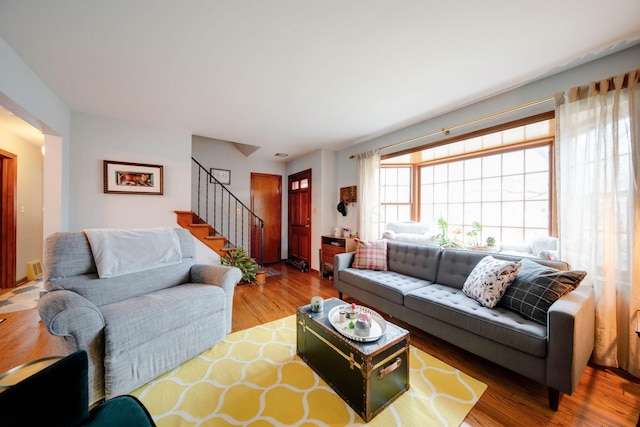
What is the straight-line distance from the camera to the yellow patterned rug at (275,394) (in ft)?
4.32

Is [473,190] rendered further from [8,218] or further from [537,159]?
[8,218]

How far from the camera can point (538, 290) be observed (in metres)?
1.65

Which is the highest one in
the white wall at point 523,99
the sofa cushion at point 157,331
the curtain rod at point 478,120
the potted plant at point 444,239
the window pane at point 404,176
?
the white wall at point 523,99

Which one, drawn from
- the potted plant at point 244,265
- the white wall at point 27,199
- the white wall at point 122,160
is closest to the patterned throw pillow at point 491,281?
the potted plant at point 244,265

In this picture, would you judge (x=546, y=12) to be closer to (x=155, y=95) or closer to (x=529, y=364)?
(x=529, y=364)

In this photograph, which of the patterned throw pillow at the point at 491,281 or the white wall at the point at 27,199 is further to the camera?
the white wall at the point at 27,199

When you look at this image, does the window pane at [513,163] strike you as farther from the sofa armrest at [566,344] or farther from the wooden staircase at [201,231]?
the wooden staircase at [201,231]

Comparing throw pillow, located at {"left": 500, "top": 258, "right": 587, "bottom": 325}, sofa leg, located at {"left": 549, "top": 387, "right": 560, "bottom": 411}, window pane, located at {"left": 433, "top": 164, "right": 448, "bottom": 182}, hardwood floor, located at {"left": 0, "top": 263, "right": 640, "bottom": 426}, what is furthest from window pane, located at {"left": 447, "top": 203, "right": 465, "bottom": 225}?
sofa leg, located at {"left": 549, "top": 387, "right": 560, "bottom": 411}

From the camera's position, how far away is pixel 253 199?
523 centimetres

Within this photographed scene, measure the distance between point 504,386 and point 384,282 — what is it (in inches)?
45.3

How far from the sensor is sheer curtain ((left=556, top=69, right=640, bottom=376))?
164cm

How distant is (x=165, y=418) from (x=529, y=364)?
222cm

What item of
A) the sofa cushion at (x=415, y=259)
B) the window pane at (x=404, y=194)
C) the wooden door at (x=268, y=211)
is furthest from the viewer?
A: the wooden door at (x=268, y=211)

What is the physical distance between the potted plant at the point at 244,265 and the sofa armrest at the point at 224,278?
1370 mm
